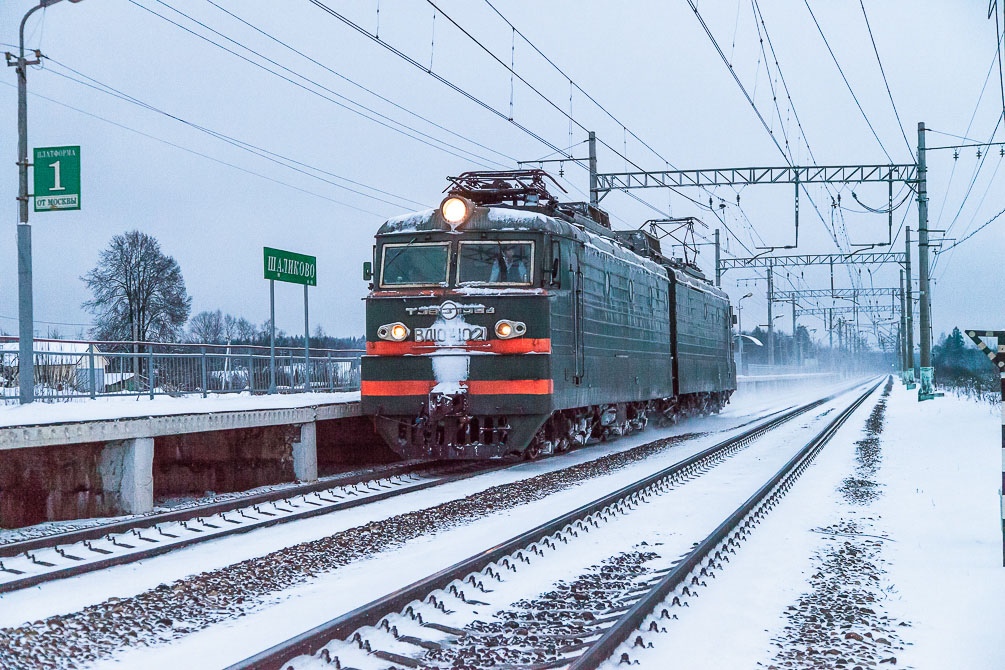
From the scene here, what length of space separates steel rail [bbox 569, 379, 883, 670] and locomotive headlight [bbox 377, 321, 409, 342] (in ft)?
16.4

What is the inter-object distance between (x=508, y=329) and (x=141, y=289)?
45.4 m

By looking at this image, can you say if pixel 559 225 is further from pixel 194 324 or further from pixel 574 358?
pixel 194 324

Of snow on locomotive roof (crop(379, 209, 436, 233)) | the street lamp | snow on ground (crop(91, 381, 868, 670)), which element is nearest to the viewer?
snow on ground (crop(91, 381, 868, 670))

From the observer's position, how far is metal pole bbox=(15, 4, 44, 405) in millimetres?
11508

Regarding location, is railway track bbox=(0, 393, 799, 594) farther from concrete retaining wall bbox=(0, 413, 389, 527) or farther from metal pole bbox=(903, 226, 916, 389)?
metal pole bbox=(903, 226, 916, 389)

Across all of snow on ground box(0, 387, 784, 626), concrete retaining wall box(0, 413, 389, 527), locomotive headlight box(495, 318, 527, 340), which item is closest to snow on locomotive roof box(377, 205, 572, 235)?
locomotive headlight box(495, 318, 527, 340)

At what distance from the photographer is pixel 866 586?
681cm

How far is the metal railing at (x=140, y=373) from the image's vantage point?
1322 centimetres

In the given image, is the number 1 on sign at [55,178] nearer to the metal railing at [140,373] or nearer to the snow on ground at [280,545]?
the metal railing at [140,373]

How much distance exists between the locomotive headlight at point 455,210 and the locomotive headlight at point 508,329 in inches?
62.0

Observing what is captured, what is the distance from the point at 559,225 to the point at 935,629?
8463 millimetres

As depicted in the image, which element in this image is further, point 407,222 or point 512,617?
point 407,222

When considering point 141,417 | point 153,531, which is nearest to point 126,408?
point 141,417

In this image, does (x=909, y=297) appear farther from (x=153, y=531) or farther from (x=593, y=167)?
(x=153, y=531)
